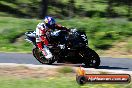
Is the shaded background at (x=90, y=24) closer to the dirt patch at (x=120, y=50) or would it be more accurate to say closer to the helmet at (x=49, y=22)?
the dirt patch at (x=120, y=50)

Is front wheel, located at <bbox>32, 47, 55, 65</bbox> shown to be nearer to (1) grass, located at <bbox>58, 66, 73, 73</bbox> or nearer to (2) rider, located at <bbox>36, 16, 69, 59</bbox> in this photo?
(2) rider, located at <bbox>36, 16, 69, 59</bbox>

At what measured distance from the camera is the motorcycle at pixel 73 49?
1692cm

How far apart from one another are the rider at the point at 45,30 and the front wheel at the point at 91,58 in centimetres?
126

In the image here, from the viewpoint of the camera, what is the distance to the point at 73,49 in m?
17.1

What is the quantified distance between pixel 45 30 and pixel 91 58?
2.08 meters

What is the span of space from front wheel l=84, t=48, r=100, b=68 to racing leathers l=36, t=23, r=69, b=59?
126 centimetres

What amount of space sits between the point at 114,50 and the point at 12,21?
960cm

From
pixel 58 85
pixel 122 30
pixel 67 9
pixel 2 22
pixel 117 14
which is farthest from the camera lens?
pixel 67 9

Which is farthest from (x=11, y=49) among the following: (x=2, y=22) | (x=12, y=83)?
(x=12, y=83)

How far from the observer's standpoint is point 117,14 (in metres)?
39.2

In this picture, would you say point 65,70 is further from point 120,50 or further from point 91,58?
point 120,50

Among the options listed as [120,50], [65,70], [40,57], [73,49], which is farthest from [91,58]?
[120,50]

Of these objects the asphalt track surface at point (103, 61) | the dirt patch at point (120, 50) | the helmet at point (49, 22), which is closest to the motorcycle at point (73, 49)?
the helmet at point (49, 22)

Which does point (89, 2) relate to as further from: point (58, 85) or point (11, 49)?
point (58, 85)
